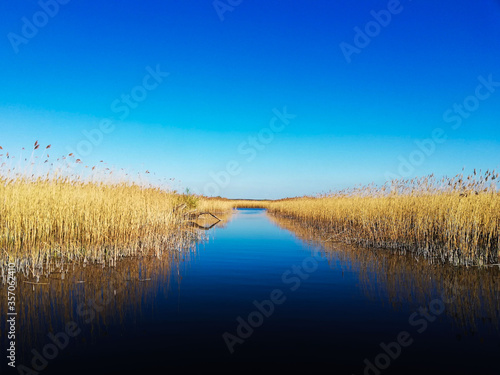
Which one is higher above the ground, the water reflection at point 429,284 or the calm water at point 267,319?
the water reflection at point 429,284

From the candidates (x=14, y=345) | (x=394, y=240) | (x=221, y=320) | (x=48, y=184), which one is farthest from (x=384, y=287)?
(x=48, y=184)

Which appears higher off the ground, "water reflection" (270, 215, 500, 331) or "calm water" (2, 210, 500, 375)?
"water reflection" (270, 215, 500, 331)

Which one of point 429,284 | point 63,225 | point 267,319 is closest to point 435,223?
point 429,284

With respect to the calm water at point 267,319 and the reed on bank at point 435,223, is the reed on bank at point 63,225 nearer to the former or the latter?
the calm water at point 267,319

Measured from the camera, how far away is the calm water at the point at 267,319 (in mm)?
3193

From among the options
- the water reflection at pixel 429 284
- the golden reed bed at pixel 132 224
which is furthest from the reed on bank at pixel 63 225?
the water reflection at pixel 429 284

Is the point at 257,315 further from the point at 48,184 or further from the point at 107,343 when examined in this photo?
the point at 48,184

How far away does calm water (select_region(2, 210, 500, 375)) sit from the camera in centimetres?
319

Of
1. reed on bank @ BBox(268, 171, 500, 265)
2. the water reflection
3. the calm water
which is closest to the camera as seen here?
the calm water

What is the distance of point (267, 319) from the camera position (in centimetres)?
439

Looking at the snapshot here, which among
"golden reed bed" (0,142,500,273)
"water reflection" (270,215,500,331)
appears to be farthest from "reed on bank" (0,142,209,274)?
"water reflection" (270,215,500,331)

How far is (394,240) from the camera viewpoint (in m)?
9.81

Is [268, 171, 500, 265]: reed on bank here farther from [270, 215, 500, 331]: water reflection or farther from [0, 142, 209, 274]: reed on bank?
[0, 142, 209, 274]: reed on bank

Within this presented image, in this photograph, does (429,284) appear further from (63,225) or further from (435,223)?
(63,225)
